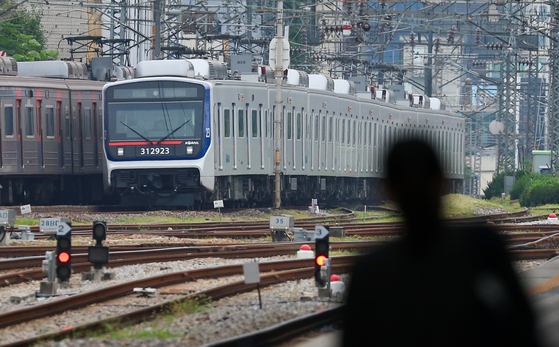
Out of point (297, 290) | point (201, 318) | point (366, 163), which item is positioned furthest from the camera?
point (366, 163)

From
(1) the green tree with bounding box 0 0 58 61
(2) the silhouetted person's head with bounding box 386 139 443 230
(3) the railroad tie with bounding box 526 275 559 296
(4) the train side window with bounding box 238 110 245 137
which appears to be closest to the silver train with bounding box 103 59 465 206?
(4) the train side window with bounding box 238 110 245 137

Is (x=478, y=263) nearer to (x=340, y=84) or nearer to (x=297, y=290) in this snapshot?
(x=297, y=290)

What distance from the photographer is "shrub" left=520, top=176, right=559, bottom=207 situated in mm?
37781

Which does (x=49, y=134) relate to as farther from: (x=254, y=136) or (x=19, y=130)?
(x=254, y=136)

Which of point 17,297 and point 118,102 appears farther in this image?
point 118,102

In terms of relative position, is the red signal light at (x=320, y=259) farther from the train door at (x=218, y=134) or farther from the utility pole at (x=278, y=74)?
the utility pole at (x=278, y=74)

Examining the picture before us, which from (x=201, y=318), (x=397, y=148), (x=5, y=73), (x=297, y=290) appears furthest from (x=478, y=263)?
(x=397, y=148)

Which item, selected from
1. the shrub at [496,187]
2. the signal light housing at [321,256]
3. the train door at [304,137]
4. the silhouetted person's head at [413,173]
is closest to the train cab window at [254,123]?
the train door at [304,137]

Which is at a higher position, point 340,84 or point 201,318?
point 340,84

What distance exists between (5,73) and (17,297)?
17190 mm

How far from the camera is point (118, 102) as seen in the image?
25.5m

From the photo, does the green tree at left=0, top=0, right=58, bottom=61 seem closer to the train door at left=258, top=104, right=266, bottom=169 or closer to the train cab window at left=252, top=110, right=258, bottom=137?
the train door at left=258, top=104, right=266, bottom=169

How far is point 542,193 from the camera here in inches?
1508

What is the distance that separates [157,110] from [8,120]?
3.78m
